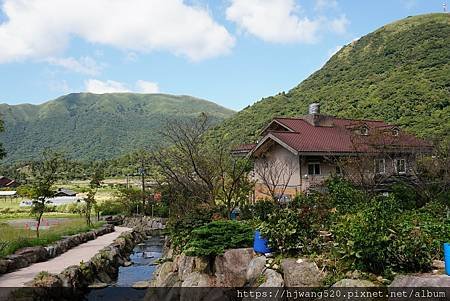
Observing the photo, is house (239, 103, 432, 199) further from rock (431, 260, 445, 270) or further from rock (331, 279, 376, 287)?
rock (331, 279, 376, 287)

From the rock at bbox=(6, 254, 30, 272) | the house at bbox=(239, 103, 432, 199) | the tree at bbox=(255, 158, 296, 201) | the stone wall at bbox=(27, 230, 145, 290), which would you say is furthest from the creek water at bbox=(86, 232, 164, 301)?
the tree at bbox=(255, 158, 296, 201)

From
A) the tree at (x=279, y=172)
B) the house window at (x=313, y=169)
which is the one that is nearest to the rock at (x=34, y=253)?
the tree at (x=279, y=172)

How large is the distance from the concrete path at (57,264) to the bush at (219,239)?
4.82m

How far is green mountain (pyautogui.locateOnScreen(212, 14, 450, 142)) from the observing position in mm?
36719

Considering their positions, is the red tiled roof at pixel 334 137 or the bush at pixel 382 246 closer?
the bush at pixel 382 246

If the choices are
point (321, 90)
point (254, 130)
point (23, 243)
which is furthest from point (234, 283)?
point (321, 90)

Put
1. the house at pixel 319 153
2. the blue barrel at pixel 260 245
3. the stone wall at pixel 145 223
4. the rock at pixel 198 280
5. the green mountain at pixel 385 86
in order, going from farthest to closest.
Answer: the green mountain at pixel 385 86
the stone wall at pixel 145 223
the house at pixel 319 153
the rock at pixel 198 280
the blue barrel at pixel 260 245

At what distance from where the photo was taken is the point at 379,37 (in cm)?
6322

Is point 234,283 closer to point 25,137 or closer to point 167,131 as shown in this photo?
point 167,131

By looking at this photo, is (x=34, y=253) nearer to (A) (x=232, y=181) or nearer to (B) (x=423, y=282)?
(A) (x=232, y=181)

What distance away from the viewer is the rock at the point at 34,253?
14.5 metres

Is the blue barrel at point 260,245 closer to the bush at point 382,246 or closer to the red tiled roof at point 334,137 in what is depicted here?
the bush at point 382,246

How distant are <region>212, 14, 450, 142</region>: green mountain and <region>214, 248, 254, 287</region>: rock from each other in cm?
2130

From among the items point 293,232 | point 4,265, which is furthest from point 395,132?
point 4,265
